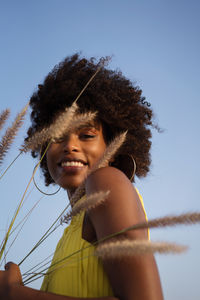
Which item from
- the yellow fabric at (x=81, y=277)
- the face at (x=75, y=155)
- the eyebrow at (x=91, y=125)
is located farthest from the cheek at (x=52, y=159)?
the yellow fabric at (x=81, y=277)

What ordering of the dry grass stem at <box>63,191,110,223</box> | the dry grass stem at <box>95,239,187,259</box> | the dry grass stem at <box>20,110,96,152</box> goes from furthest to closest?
1. the dry grass stem at <box>20,110,96,152</box>
2. the dry grass stem at <box>63,191,110,223</box>
3. the dry grass stem at <box>95,239,187,259</box>

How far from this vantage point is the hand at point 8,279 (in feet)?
4.28

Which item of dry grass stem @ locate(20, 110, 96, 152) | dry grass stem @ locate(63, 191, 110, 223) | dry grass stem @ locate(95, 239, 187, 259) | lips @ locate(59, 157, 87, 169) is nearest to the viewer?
dry grass stem @ locate(95, 239, 187, 259)

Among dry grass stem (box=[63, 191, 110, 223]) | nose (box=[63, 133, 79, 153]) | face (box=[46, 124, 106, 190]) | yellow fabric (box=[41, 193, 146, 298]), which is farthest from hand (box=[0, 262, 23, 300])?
nose (box=[63, 133, 79, 153])

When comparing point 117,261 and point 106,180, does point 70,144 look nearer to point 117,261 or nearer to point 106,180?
point 106,180

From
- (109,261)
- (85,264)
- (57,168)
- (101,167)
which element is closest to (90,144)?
(57,168)

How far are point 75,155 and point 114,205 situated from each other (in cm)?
86

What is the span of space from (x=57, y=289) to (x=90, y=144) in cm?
94

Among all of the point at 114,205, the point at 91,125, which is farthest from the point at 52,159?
the point at 114,205

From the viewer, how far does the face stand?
214 centimetres

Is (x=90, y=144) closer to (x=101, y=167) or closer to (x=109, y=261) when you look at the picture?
(x=101, y=167)

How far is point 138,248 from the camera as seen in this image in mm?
974

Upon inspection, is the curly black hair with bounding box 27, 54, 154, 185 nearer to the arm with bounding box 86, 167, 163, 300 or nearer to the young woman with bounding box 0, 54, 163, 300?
the young woman with bounding box 0, 54, 163, 300

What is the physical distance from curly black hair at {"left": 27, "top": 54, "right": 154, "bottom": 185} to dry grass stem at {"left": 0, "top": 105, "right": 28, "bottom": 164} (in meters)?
1.08
